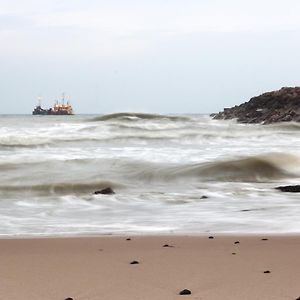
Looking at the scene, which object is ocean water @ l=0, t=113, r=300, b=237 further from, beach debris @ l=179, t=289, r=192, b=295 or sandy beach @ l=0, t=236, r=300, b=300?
beach debris @ l=179, t=289, r=192, b=295

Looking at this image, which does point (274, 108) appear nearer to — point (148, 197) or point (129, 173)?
point (129, 173)

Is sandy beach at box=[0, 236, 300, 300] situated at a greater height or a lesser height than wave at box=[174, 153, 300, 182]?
greater

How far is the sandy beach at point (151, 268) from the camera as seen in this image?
9.27 ft

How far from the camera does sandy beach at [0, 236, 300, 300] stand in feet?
9.27

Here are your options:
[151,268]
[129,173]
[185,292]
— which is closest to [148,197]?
[129,173]

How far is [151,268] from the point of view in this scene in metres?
3.39

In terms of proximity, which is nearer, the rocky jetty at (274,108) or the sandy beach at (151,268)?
the sandy beach at (151,268)

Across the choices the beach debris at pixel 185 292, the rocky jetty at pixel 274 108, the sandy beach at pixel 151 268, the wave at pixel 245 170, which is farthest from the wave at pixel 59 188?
the rocky jetty at pixel 274 108

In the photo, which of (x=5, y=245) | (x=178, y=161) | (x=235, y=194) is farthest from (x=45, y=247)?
(x=178, y=161)

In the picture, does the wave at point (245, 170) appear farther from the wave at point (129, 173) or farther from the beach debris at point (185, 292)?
the beach debris at point (185, 292)

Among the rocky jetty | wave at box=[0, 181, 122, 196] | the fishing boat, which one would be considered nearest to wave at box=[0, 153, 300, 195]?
wave at box=[0, 181, 122, 196]

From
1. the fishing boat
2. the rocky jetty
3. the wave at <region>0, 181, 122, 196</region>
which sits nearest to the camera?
the wave at <region>0, 181, 122, 196</region>

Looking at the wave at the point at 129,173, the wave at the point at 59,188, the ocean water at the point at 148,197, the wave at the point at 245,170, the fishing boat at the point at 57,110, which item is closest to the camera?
the ocean water at the point at 148,197

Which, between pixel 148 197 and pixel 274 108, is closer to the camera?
pixel 148 197
